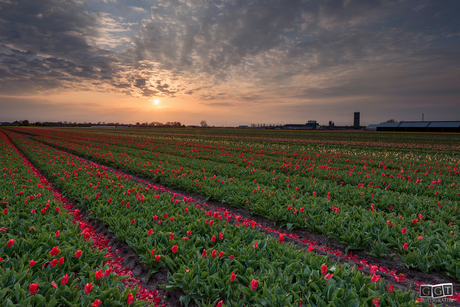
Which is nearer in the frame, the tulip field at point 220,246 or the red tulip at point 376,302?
the red tulip at point 376,302

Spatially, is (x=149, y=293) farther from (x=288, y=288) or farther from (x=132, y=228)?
(x=288, y=288)

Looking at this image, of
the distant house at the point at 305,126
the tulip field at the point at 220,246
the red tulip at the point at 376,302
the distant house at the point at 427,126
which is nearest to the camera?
the red tulip at the point at 376,302

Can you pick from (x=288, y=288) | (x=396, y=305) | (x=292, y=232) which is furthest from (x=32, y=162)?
(x=396, y=305)

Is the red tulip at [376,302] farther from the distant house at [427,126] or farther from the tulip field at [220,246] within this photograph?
the distant house at [427,126]

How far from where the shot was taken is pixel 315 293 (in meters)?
3.24

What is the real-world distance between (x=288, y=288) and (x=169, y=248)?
2.29 meters

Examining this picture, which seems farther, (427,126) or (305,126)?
(305,126)

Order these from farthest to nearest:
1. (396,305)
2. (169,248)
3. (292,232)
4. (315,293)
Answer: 1. (292,232)
2. (169,248)
3. (315,293)
4. (396,305)

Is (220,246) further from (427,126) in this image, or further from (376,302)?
(427,126)

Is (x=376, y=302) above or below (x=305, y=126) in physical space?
below

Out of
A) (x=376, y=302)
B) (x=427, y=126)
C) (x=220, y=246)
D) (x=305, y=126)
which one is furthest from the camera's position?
(x=305, y=126)

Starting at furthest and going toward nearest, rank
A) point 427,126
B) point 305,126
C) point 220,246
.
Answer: point 305,126 < point 427,126 < point 220,246

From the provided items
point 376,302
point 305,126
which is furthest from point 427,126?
point 376,302

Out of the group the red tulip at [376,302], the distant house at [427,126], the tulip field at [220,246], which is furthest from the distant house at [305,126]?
the red tulip at [376,302]
